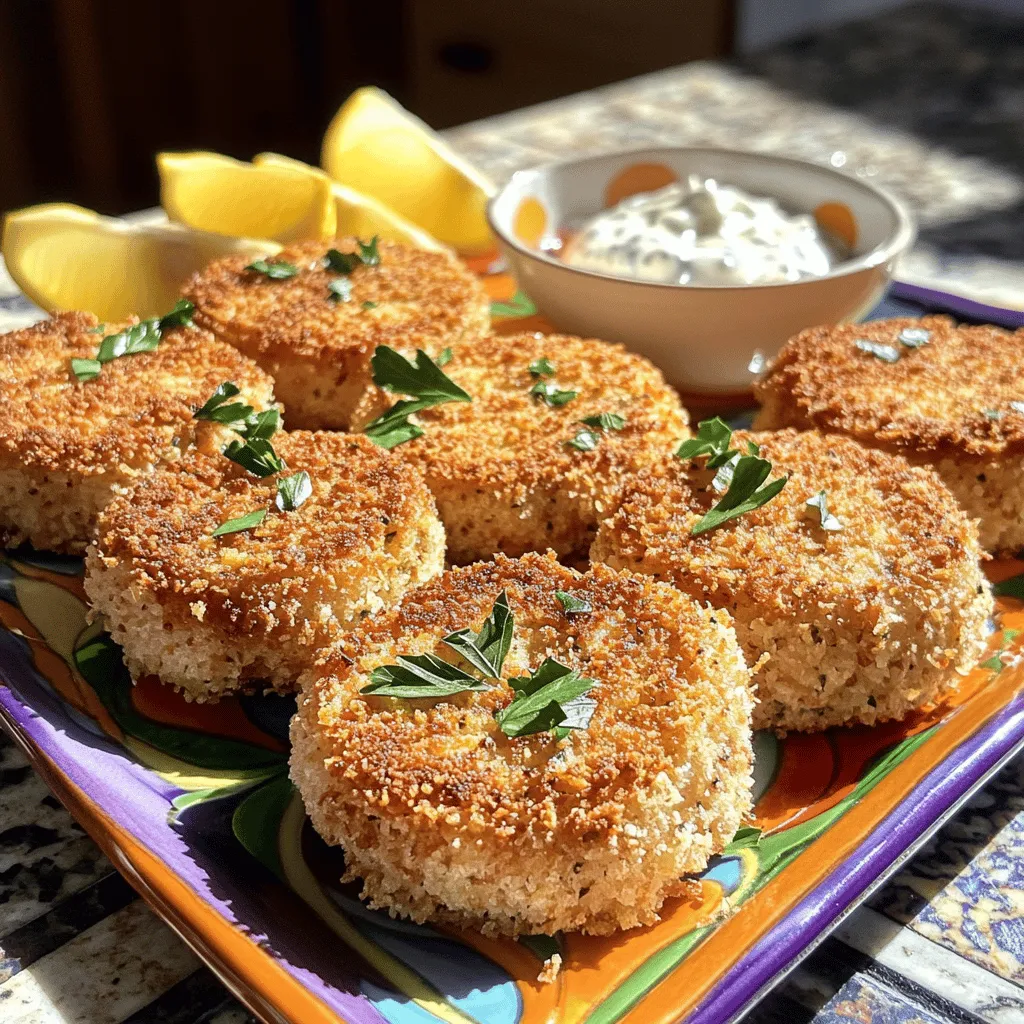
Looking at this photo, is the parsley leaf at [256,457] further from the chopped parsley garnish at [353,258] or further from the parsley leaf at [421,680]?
the chopped parsley garnish at [353,258]

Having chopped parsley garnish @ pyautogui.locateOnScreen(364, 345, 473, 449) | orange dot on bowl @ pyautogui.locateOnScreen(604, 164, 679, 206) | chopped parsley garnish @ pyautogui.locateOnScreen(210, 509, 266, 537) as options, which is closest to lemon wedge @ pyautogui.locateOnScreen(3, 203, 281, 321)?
chopped parsley garnish @ pyautogui.locateOnScreen(364, 345, 473, 449)

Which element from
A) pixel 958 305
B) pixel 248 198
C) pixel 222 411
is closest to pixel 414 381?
pixel 222 411

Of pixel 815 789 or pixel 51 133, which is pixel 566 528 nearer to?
pixel 815 789

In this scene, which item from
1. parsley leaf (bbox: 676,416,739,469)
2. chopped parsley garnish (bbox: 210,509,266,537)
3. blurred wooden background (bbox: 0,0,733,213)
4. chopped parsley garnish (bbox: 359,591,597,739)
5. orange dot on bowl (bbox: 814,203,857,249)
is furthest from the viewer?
blurred wooden background (bbox: 0,0,733,213)

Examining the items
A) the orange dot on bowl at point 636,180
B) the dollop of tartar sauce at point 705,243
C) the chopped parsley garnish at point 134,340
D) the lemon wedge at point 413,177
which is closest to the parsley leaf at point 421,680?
the chopped parsley garnish at point 134,340

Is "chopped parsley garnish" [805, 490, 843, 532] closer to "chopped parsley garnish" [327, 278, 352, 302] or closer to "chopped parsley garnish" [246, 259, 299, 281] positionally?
"chopped parsley garnish" [327, 278, 352, 302]
